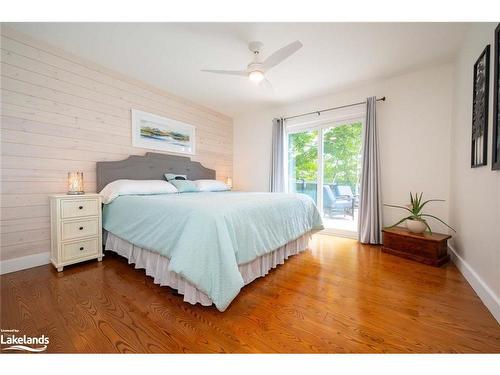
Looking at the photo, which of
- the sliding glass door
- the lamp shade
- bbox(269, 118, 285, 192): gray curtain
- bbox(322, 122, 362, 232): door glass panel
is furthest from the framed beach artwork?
bbox(322, 122, 362, 232): door glass panel

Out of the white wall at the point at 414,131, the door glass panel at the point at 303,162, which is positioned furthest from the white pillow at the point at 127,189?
the white wall at the point at 414,131

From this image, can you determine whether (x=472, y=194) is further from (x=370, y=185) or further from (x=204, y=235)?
(x=204, y=235)

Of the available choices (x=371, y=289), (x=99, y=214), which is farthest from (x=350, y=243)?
(x=99, y=214)

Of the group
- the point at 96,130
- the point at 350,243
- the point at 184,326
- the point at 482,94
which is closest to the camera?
the point at 184,326

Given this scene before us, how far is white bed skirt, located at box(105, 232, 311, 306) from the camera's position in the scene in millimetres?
1539

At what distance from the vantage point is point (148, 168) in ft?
10.4

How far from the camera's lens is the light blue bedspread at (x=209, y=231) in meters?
1.41

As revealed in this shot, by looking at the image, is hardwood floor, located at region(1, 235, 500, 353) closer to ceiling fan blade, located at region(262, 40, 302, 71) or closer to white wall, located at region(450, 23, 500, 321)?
white wall, located at region(450, 23, 500, 321)

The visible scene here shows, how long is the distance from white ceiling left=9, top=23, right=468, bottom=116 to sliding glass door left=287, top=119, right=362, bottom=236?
→ 2.65ft

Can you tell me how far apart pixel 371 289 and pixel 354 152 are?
231cm

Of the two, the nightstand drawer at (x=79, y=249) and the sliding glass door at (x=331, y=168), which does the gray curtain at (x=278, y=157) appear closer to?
the sliding glass door at (x=331, y=168)

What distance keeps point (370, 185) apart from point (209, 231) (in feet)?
→ 8.82
